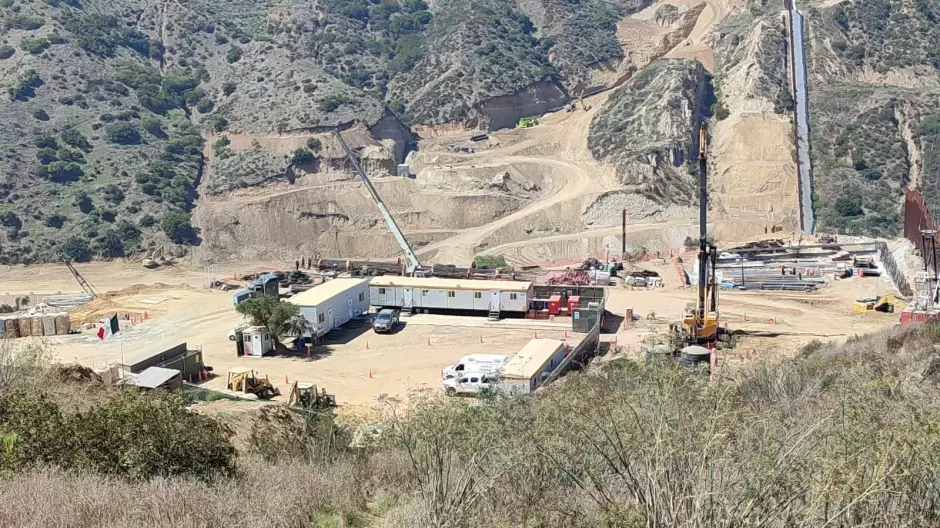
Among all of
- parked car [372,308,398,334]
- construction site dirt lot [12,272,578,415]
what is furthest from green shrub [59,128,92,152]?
parked car [372,308,398,334]

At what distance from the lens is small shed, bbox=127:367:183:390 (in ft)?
104

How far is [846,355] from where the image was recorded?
27.6 meters

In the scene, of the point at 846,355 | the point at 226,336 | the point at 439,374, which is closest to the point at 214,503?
the point at 846,355

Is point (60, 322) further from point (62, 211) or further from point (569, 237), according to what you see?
point (569, 237)

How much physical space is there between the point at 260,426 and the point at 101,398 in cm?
358

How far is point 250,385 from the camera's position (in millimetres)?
34969

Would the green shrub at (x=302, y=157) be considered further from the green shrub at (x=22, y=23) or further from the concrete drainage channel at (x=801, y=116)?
the concrete drainage channel at (x=801, y=116)

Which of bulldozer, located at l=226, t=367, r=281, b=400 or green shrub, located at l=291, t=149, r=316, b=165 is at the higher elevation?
green shrub, located at l=291, t=149, r=316, b=165

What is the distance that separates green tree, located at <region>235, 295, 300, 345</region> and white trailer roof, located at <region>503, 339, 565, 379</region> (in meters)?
11.6

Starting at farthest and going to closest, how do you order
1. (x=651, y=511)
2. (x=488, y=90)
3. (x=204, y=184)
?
(x=488, y=90), (x=204, y=184), (x=651, y=511)

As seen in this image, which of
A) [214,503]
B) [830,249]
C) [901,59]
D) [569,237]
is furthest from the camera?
[901,59]

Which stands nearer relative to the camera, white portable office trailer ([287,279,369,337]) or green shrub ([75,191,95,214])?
white portable office trailer ([287,279,369,337])

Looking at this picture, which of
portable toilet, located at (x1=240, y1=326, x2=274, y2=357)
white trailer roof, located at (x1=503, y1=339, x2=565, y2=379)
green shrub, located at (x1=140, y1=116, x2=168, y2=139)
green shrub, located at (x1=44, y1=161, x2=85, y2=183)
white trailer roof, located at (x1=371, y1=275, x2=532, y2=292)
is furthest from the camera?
green shrub, located at (x1=140, y1=116, x2=168, y2=139)

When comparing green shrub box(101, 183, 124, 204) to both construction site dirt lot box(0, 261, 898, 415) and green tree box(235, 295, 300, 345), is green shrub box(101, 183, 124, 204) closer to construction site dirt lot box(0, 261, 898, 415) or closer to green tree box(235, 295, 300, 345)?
construction site dirt lot box(0, 261, 898, 415)
